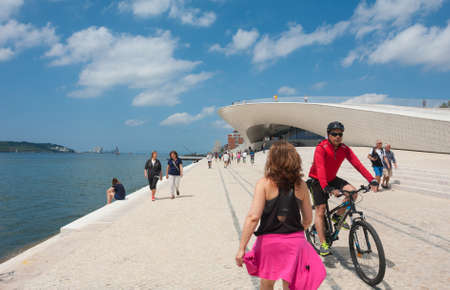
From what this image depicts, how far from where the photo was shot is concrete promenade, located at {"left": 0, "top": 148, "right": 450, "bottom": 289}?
311 cm

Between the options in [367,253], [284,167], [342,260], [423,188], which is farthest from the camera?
[423,188]

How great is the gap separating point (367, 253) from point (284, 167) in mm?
1985

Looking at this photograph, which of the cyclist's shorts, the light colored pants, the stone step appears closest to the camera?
the cyclist's shorts

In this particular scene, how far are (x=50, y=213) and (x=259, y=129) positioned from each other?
184ft

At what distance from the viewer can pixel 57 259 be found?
3855mm

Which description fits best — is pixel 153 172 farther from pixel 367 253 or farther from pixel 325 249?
pixel 367 253

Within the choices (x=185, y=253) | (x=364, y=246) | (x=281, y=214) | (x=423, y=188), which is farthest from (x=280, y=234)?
(x=423, y=188)

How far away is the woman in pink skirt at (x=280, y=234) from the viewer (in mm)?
1872

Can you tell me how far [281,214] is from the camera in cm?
187

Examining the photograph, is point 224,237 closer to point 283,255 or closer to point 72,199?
point 283,255

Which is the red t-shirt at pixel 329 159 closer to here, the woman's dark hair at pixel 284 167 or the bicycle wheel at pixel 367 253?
the bicycle wheel at pixel 367 253

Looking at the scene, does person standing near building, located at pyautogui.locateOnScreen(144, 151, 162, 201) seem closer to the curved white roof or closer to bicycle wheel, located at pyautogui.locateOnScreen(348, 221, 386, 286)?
bicycle wheel, located at pyautogui.locateOnScreen(348, 221, 386, 286)

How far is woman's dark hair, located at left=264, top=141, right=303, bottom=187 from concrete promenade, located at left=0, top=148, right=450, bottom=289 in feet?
5.51

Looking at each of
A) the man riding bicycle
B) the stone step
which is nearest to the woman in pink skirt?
the man riding bicycle
